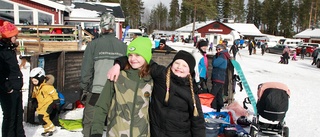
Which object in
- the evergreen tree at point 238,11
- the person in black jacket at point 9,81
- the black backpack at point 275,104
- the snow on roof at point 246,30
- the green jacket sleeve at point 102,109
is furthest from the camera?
the evergreen tree at point 238,11

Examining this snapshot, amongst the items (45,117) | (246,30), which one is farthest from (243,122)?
(246,30)

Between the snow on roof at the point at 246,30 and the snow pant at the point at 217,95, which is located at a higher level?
the snow on roof at the point at 246,30

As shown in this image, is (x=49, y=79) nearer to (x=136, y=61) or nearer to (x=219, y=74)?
(x=136, y=61)

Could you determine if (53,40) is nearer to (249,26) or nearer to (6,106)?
(6,106)

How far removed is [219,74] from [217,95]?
51 centimetres

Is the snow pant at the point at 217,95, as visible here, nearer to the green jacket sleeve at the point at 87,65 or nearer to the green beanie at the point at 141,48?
the green jacket sleeve at the point at 87,65

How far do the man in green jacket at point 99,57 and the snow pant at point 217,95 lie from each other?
2863mm

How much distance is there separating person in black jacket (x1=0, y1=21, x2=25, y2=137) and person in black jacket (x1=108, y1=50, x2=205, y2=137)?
6.08 feet

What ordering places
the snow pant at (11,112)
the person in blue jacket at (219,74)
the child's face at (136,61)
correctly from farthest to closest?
the person in blue jacket at (219,74)
the snow pant at (11,112)
the child's face at (136,61)

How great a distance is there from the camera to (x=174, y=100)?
2252 mm

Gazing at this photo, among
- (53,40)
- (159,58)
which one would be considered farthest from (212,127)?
(53,40)

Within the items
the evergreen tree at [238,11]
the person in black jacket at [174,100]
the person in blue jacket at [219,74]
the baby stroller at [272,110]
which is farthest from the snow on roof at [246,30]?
the person in black jacket at [174,100]

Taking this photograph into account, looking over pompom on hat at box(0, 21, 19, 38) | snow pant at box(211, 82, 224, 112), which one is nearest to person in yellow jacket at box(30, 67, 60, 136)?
pompom on hat at box(0, 21, 19, 38)

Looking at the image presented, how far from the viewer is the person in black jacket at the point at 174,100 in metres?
2.23
